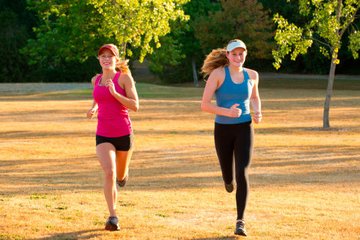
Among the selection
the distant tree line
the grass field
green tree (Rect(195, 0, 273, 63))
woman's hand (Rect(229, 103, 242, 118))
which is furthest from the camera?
green tree (Rect(195, 0, 273, 63))

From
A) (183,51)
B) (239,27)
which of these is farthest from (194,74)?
(239,27)

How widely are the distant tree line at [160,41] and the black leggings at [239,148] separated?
4221 cm

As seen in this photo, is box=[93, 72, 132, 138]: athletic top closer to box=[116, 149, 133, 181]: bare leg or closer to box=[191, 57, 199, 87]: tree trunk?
box=[116, 149, 133, 181]: bare leg

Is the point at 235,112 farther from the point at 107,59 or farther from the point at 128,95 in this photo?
the point at 107,59

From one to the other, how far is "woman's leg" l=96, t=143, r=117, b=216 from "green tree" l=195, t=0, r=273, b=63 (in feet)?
177

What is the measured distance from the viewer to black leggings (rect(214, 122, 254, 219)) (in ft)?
28.9

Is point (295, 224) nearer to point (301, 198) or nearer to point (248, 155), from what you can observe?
point (248, 155)

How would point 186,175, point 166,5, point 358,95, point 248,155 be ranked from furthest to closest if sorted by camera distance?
1. point 358,95
2. point 166,5
3. point 186,175
4. point 248,155

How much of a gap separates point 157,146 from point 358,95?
28.6 metres

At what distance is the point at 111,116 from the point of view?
29.4ft

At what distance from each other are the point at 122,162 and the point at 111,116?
0.57 m

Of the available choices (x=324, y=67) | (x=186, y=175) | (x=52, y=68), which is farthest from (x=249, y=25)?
(x=186, y=175)

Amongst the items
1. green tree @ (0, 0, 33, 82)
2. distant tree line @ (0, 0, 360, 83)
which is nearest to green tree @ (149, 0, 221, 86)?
distant tree line @ (0, 0, 360, 83)

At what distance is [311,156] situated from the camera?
19.6 m
